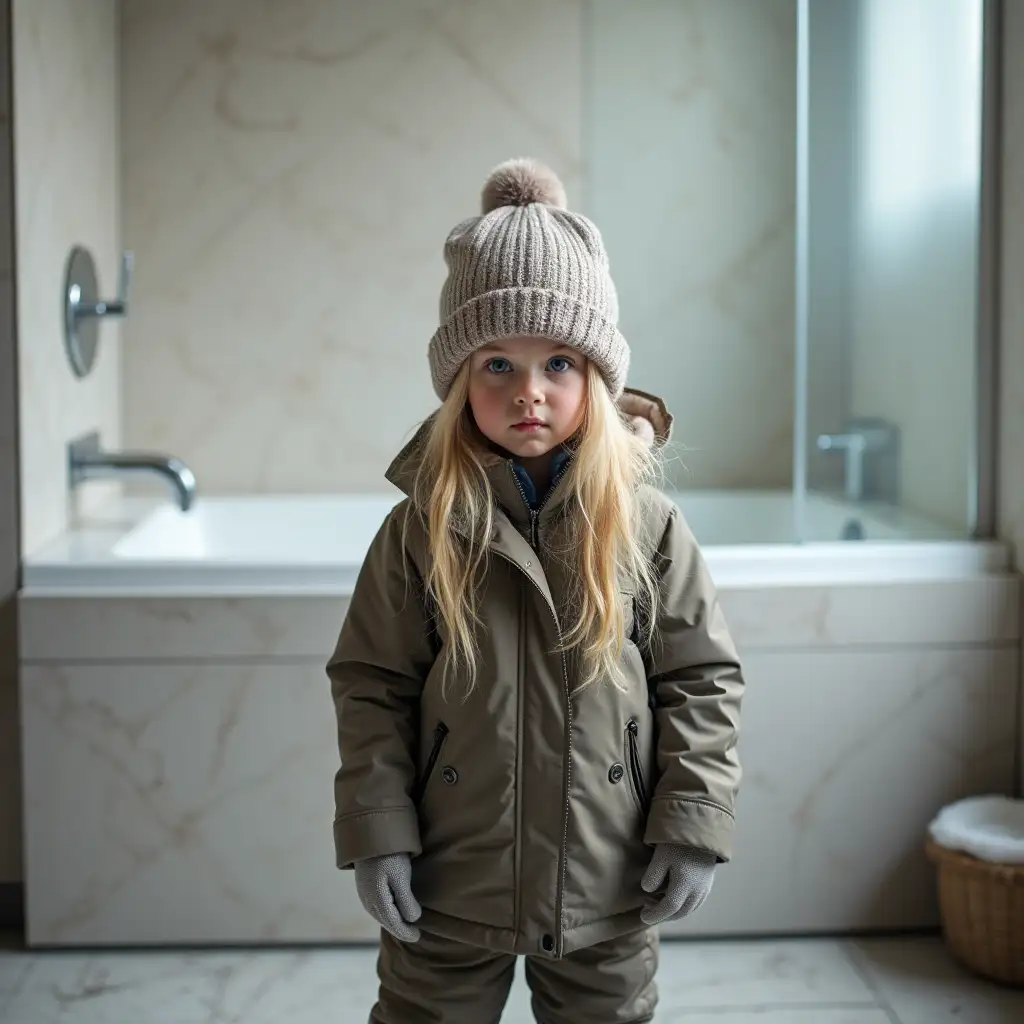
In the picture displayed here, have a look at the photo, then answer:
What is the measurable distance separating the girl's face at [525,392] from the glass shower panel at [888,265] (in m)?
0.89

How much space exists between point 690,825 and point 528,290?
53 cm

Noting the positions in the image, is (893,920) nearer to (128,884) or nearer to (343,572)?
(343,572)

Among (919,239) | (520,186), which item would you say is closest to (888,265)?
(919,239)

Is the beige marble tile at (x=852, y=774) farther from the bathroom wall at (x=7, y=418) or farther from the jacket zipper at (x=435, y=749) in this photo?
the bathroom wall at (x=7, y=418)

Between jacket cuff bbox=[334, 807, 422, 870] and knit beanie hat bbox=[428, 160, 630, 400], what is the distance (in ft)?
1.41

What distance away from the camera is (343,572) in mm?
2045

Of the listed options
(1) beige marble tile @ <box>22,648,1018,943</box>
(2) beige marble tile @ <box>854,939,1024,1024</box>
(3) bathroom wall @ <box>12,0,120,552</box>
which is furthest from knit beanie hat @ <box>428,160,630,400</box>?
(2) beige marble tile @ <box>854,939,1024,1024</box>

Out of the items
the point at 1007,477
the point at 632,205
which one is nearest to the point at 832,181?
the point at 632,205

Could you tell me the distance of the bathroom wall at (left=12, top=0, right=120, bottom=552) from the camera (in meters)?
2.07

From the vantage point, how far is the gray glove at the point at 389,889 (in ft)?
4.32

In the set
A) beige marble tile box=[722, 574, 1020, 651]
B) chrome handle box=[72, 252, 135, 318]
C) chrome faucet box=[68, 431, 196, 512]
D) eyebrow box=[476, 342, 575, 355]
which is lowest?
beige marble tile box=[722, 574, 1020, 651]

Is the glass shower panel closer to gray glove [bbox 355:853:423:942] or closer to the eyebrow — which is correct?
the eyebrow

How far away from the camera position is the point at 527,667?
133cm

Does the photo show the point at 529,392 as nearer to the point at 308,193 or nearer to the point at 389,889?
the point at 389,889
